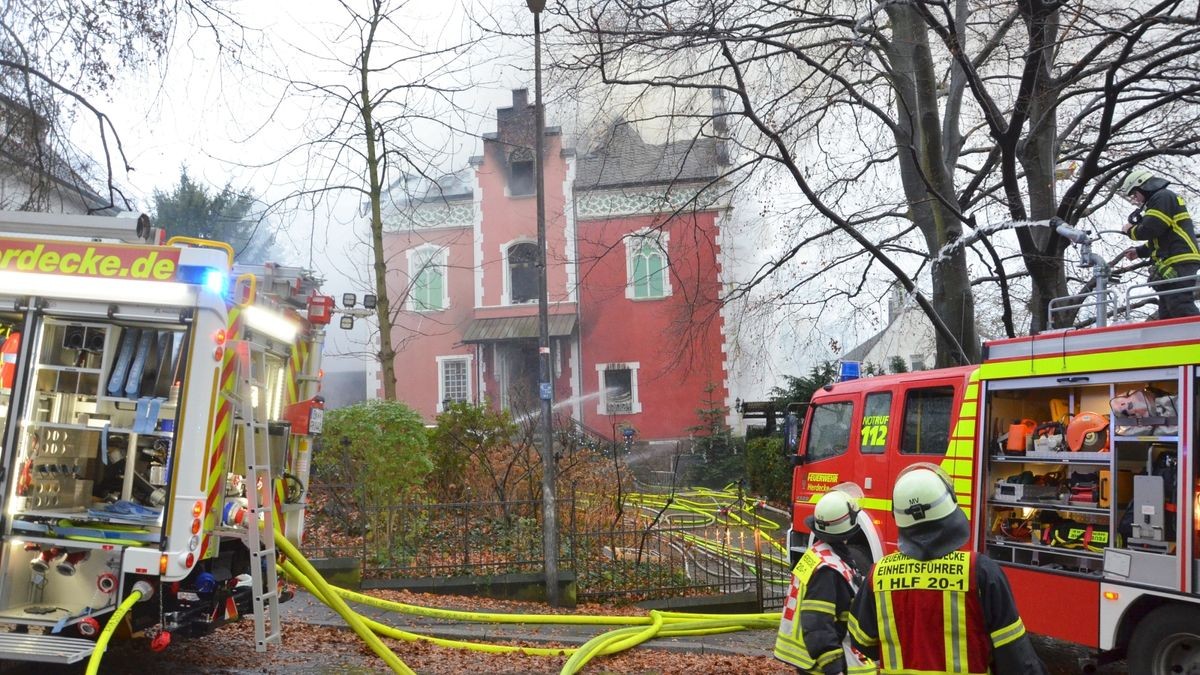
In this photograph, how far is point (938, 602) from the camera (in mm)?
3281

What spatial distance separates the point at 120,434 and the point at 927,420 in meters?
6.26

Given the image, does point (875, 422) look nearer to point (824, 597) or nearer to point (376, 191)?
point (824, 597)

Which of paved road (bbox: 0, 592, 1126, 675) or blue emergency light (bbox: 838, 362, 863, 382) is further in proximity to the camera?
blue emergency light (bbox: 838, 362, 863, 382)

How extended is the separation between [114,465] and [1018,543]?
6351 mm

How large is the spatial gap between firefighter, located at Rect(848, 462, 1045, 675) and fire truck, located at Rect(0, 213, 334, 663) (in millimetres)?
4109

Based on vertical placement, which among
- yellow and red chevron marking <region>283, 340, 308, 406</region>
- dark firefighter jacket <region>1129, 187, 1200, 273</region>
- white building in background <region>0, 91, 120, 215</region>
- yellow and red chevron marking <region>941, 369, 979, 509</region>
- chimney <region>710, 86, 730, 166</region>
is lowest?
yellow and red chevron marking <region>941, 369, 979, 509</region>

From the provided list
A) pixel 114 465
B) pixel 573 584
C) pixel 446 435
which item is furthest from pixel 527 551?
pixel 114 465

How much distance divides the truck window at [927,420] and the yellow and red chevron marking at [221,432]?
5.49 meters

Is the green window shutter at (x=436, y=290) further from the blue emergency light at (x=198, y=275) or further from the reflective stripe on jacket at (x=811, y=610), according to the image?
the reflective stripe on jacket at (x=811, y=610)

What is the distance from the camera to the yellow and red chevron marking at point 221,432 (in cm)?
586

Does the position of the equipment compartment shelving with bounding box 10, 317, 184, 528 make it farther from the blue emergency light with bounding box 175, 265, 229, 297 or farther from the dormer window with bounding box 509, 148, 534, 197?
the dormer window with bounding box 509, 148, 534, 197

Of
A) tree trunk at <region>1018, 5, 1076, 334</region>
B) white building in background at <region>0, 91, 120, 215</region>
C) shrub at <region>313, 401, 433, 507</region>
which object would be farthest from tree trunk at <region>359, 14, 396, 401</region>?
tree trunk at <region>1018, 5, 1076, 334</region>

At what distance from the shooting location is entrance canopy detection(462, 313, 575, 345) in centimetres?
2817

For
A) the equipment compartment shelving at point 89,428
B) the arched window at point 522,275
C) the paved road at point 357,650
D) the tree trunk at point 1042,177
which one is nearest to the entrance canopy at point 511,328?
the arched window at point 522,275
